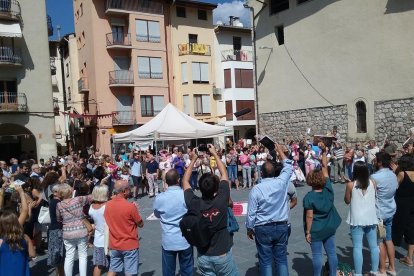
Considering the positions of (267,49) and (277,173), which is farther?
(267,49)

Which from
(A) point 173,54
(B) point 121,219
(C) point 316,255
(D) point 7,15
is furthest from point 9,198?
(A) point 173,54

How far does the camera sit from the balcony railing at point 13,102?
23078 millimetres

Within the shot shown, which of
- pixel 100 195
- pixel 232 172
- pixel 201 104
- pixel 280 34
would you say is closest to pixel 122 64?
pixel 201 104

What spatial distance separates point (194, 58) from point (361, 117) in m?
19.7

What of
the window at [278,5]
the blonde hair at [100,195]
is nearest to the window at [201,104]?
the window at [278,5]

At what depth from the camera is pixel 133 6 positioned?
1251 inches

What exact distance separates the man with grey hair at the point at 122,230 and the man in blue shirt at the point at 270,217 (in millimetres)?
1488

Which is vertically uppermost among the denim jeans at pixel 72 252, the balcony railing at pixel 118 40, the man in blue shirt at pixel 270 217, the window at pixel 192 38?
the window at pixel 192 38

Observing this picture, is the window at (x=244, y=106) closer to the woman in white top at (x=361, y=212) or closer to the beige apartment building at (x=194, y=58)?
the beige apartment building at (x=194, y=58)

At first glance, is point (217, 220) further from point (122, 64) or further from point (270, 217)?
point (122, 64)

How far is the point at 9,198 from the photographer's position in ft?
19.1

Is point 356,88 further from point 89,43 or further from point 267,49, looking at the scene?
point 89,43

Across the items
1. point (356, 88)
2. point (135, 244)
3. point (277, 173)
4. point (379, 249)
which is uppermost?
point (356, 88)

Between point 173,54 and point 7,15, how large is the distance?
14864 mm
